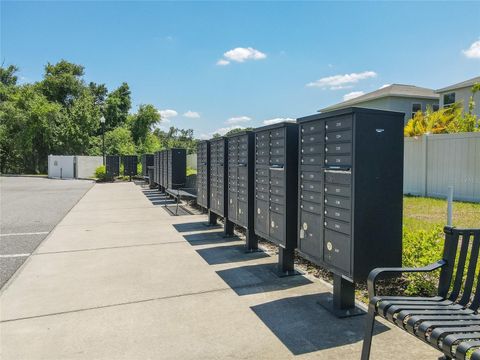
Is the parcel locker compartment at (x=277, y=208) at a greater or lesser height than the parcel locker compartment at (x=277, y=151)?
lesser

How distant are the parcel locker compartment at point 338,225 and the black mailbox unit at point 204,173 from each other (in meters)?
4.52

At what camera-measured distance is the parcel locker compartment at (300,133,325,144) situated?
3754 millimetres

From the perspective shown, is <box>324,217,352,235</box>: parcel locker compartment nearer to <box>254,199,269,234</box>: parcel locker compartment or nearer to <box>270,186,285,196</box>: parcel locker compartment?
<box>270,186,285,196</box>: parcel locker compartment

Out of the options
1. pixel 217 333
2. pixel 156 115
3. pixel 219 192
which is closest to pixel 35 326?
pixel 217 333

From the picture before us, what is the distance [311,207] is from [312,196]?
12 centimetres

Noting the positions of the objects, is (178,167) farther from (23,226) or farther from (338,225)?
(338,225)

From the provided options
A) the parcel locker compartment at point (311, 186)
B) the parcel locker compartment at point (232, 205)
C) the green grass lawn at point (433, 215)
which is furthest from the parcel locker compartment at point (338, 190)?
the green grass lawn at point (433, 215)

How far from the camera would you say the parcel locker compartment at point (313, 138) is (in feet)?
12.3

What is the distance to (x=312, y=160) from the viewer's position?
3.93m

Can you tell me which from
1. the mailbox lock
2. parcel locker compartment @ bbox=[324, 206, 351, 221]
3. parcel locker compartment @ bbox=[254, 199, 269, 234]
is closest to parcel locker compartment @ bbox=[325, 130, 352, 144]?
parcel locker compartment @ bbox=[324, 206, 351, 221]

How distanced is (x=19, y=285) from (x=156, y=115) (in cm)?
3836

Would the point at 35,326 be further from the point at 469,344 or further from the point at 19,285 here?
the point at 469,344

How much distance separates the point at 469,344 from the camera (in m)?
1.83

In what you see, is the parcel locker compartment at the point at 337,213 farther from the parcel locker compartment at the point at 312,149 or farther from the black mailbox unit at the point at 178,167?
the black mailbox unit at the point at 178,167
